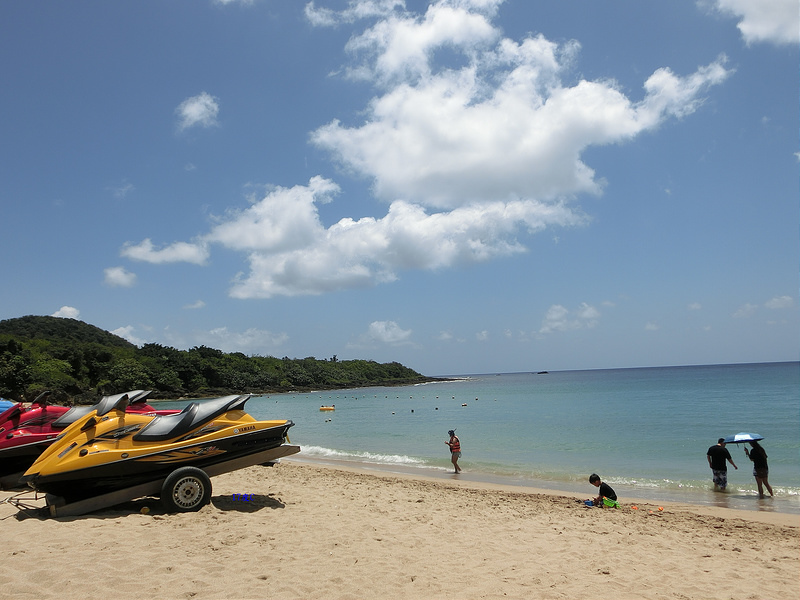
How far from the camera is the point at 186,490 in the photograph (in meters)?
7.44

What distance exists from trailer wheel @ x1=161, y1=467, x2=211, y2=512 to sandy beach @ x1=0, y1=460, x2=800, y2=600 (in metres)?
0.17

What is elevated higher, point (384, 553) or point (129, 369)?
point (129, 369)

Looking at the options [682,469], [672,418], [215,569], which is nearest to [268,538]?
[215,569]

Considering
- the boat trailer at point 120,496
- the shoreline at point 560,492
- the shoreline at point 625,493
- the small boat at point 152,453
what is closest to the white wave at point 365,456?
the shoreline at point 560,492

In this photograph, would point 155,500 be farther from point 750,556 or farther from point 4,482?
point 750,556

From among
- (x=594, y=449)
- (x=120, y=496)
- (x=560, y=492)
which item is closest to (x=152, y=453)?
(x=120, y=496)

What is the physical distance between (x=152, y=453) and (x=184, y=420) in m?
0.63

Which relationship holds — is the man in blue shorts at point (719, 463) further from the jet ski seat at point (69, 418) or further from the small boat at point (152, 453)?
the jet ski seat at point (69, 418)

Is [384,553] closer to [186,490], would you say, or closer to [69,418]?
[186,490]

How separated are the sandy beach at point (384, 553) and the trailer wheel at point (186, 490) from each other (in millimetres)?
173

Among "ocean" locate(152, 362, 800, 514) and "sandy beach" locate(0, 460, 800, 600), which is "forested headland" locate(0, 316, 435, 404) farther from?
"sandy beach" locate(0, 460, 800, 600)

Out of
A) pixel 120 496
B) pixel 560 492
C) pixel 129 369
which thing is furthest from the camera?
pixel 129 369

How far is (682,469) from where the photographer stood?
16.7 meters

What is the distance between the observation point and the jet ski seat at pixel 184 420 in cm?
750
